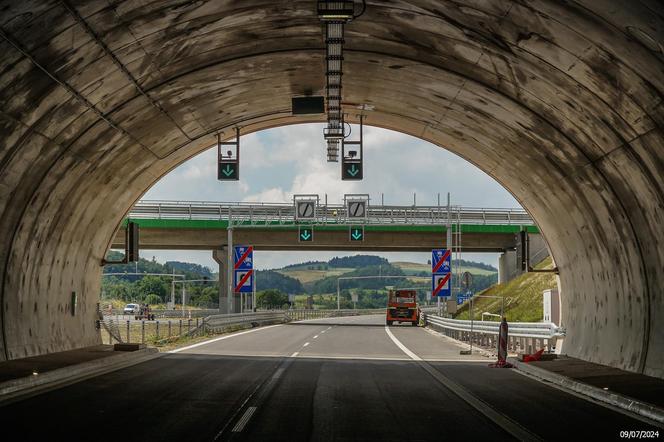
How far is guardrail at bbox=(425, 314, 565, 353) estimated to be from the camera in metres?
24.0

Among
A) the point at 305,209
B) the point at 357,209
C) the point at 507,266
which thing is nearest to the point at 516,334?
the point at 357,209

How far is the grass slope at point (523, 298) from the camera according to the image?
50.8 m

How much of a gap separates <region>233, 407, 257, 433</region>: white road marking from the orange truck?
4681 centimetres

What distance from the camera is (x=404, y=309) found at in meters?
59.6

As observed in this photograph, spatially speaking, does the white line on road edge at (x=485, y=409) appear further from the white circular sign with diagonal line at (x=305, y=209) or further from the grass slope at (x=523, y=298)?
the grass slope at (x=523, y=298)

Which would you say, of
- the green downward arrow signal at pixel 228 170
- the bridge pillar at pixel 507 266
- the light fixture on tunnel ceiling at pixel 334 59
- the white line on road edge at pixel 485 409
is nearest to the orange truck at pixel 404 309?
the bridge pillar at pixel 507 266

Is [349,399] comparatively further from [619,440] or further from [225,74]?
[225,74]

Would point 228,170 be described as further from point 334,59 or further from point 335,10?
point 335,10

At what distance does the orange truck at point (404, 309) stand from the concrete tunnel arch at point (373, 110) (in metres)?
34.1

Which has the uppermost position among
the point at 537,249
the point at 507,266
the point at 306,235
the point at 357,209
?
the point at 357,209

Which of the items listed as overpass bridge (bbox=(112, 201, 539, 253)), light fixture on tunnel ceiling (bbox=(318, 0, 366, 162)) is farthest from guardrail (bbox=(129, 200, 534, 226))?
light fixture on tunnel ceiling (bbox=(318, 0, 366, 162))

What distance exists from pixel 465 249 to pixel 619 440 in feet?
186

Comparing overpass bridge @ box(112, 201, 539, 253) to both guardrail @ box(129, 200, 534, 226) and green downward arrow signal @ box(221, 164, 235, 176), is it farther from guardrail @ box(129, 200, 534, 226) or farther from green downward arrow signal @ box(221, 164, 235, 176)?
green downward arrow signal @ box(221, 164, 235, 176)

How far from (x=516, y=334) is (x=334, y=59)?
36.3 feet
